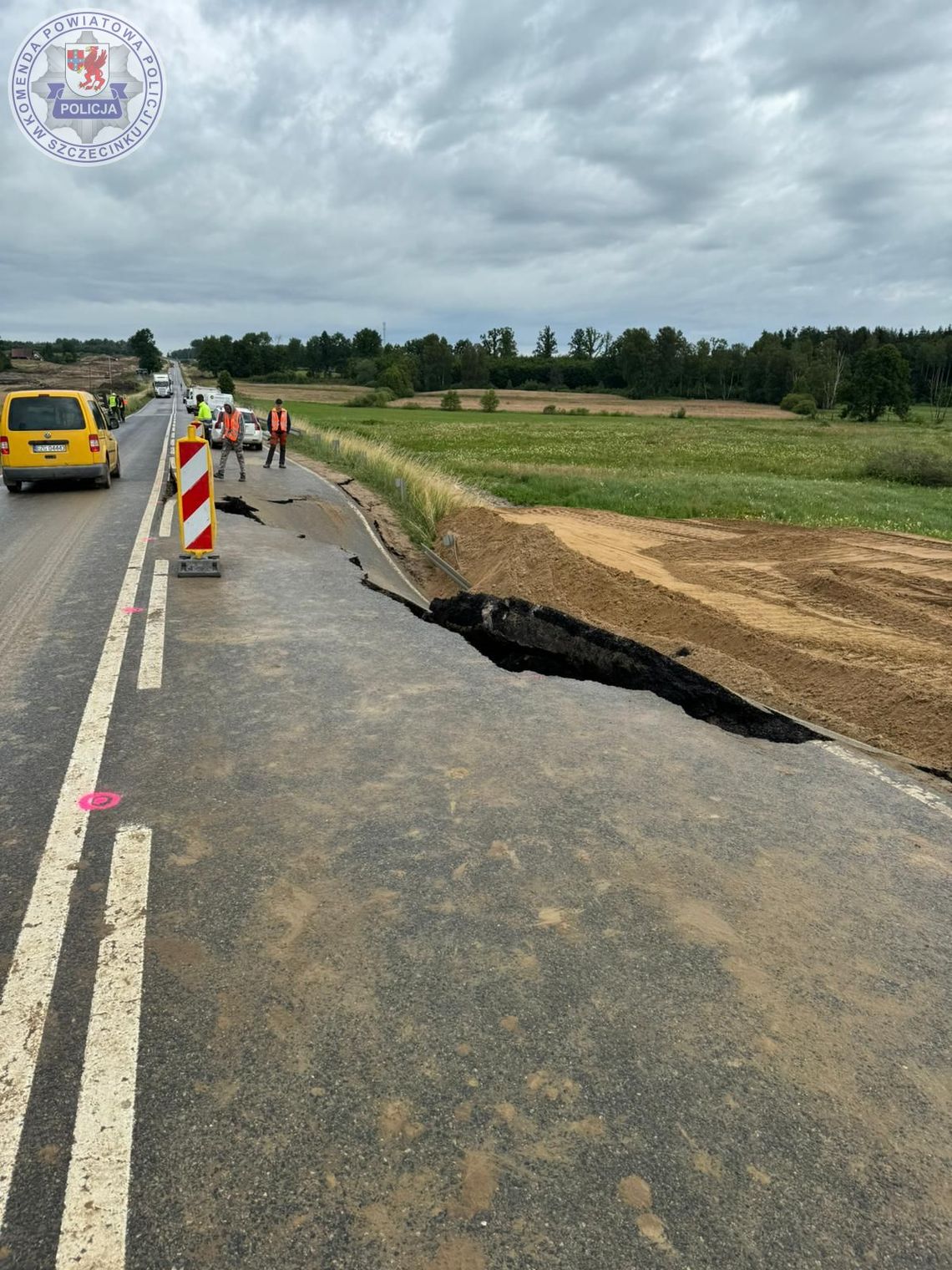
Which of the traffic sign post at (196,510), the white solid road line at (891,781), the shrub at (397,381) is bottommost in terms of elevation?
the white solid road line at (891,781)

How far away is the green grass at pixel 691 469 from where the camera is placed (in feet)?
60.2

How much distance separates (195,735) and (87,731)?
673 mm

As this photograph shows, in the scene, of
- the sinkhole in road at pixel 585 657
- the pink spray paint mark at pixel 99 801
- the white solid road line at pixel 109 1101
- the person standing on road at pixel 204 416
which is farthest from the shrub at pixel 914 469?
the white solid road line at pixel 109 1101

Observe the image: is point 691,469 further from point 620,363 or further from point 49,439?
point 620,363

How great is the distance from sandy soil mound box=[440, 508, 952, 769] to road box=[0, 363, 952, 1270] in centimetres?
133

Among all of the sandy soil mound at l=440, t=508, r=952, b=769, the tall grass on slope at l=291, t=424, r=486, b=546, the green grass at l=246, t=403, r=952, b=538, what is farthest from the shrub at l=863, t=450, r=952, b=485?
the tall grass on slope at l=291, t=424, r=486, b=546

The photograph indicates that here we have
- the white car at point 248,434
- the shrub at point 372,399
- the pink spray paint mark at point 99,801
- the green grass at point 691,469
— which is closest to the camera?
the pink spray paint mark at point 99,801

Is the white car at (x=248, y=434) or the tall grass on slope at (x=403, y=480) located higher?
the white car at (x=248, y=434)

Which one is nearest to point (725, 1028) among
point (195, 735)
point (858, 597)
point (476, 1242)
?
point (476, 1242)

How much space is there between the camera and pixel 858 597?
388 inches

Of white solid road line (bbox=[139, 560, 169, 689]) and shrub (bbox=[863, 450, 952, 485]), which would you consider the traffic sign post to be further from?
shrub (bbox=[863, 450, 952, 485])

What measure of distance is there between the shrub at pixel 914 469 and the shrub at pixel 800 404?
73324 mm

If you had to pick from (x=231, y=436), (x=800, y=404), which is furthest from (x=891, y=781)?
(x=800, y=404)

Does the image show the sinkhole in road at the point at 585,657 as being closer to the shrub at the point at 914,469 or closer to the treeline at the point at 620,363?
the shrub at the point at 914,469
